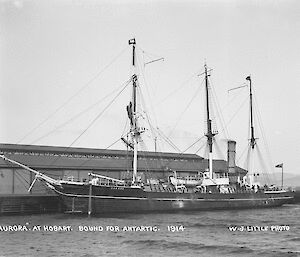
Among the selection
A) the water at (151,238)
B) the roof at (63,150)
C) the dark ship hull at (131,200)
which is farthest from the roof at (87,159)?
the water at (151,238)

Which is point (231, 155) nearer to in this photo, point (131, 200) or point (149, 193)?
point (149, 193)

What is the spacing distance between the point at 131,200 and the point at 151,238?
14.2 m

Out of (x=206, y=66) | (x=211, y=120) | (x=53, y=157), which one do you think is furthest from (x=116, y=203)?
(x=206, y=66)

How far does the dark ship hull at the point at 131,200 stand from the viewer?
37812 mm

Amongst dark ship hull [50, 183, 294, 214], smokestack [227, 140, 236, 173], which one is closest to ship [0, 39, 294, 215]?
dark ship hull [50, 183, 294, 214]

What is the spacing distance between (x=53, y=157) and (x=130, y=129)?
10.5 meters

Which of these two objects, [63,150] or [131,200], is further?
[63,150]

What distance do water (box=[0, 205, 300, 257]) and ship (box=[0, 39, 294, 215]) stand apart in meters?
3.27

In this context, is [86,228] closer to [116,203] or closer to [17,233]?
[17,233]

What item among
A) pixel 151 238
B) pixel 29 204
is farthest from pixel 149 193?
pixel 151 238

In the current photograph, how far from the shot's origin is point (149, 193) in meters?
40.2

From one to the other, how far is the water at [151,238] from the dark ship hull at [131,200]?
9.89ft

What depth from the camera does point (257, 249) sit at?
72.9 feet

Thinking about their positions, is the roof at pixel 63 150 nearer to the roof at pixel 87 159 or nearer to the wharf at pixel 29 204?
the roof at pixel 87 159
